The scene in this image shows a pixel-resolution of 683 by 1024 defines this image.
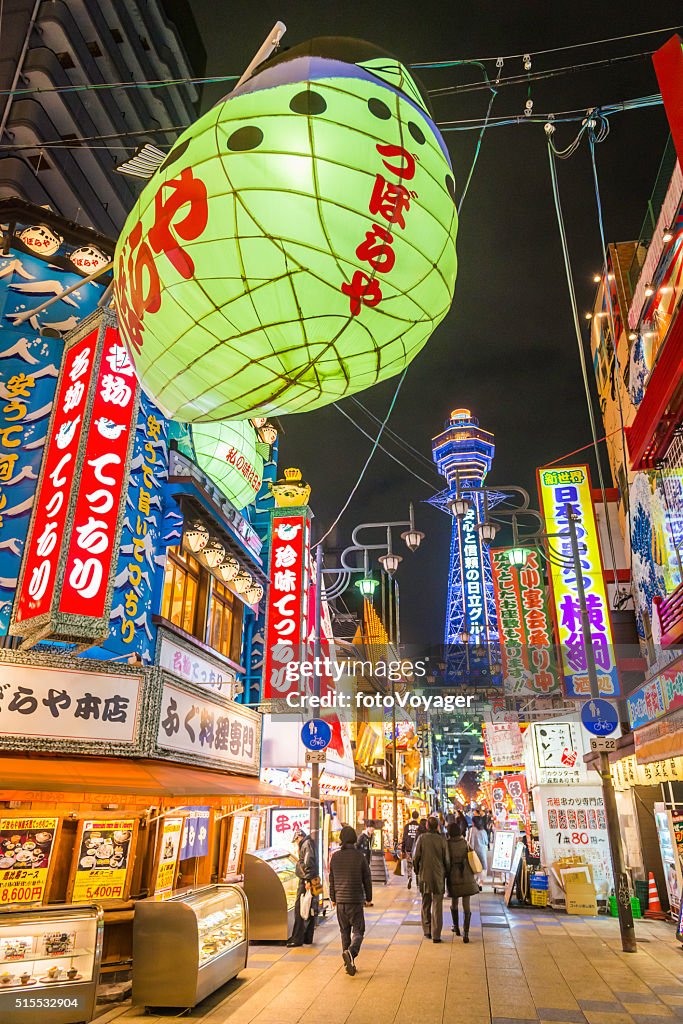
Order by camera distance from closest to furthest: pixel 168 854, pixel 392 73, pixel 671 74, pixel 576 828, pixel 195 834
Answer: pixel 392 73 < pixel 671 74 < pixel 168 854 < pixel 195 834 < pixel 576 828

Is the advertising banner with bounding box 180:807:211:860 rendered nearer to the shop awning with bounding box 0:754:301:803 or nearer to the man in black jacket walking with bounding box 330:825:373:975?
→ the shop awning with bounding box 0:754:301:803

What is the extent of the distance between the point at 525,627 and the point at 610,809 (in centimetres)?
607

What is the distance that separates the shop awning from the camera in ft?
23.8

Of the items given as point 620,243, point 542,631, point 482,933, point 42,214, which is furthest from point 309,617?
point 620,243

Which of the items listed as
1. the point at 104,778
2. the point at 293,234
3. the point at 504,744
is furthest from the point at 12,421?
the point at 504,744

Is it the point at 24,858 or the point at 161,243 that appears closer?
the point at 161,243

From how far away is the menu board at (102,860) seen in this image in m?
9.06

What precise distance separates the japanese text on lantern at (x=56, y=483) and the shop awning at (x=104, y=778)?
188cm

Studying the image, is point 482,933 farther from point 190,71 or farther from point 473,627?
point 473,627

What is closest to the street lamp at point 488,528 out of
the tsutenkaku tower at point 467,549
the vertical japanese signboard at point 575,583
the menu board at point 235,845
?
the vertical japanese signboard at point 575,583

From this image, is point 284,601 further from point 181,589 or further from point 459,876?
point 459,876

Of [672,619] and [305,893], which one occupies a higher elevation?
[672,619]

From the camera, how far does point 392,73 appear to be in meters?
3.68

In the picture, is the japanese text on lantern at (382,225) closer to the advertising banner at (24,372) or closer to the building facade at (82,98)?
the advertising banner at (24,372)
